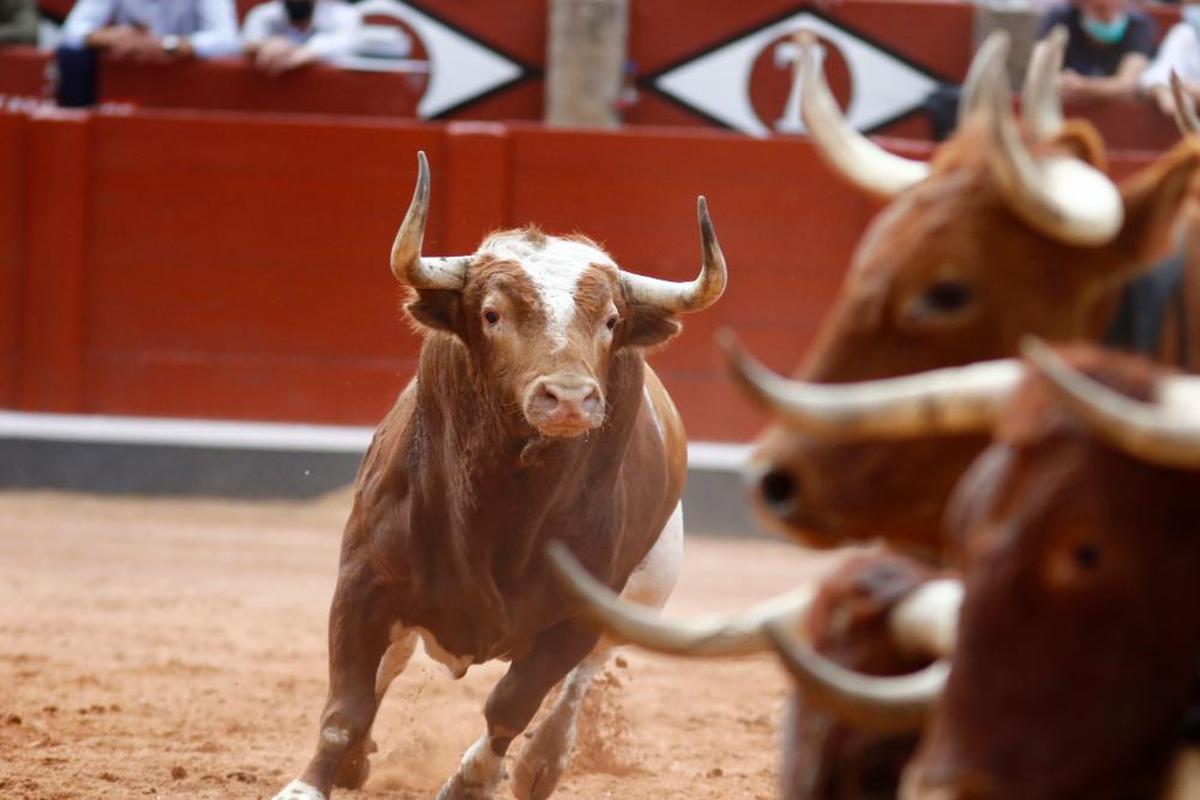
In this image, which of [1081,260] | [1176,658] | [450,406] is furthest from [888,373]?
[450,406]

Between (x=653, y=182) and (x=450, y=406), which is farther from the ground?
(x=450, y=406)

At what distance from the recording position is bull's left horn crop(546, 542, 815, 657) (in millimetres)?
2764

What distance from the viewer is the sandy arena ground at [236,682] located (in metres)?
5.58

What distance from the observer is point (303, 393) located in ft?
34.2

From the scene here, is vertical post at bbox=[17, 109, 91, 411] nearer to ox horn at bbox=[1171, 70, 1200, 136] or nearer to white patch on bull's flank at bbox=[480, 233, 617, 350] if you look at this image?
white patch on bull's flank at bbox=[480, 233, 617, 350]

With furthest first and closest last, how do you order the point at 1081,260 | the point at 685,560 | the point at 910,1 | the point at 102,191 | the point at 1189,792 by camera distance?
the point at 910,1
the point at 102,191
the point at 685,560
the point at 1081,260
the point at 1189,792

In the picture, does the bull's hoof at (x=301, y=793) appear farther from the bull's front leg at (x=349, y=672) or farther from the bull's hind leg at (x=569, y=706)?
the bull's hind leg at (x=569, y=706)

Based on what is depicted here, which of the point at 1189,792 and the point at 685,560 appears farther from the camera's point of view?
the point at 685,560

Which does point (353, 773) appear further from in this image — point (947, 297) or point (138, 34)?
point (138, 34)

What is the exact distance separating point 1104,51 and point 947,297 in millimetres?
7356

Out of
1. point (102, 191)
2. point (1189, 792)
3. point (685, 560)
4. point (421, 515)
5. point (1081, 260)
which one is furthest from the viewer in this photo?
point (102, 191)

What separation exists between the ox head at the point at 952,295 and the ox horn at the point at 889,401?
0.85 feet

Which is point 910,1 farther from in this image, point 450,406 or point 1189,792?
point 1189,792

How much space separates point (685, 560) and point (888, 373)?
238 inches
